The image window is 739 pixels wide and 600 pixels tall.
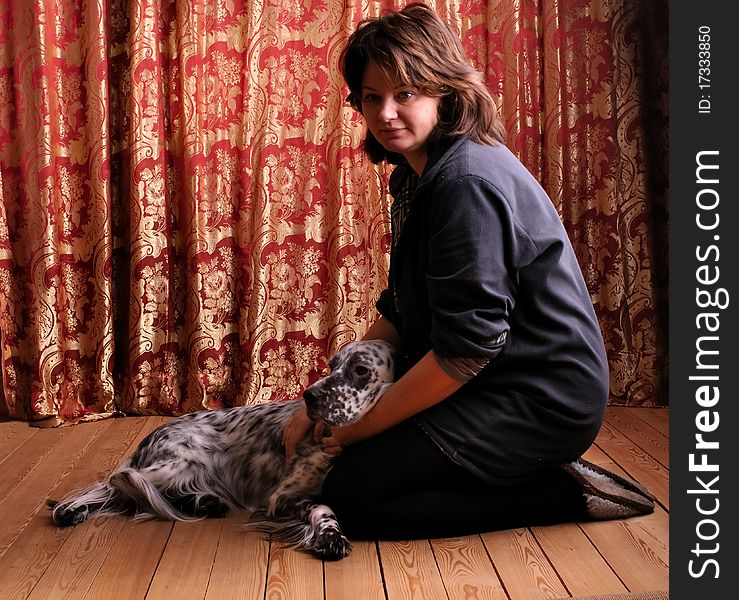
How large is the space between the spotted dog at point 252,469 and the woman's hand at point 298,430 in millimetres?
20

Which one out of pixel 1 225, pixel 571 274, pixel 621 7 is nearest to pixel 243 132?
pixel 1 225

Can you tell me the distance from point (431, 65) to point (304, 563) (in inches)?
46.6

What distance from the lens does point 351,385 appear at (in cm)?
225

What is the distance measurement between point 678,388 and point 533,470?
67 centimetres

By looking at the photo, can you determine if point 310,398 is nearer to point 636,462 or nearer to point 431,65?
point 431,65

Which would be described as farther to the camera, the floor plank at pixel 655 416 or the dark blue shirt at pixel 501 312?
the floor plank at pixel 655 416

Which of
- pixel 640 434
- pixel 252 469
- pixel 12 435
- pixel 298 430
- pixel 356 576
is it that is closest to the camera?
pixel 356 576

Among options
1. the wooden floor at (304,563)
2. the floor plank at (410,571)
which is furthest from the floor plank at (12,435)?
the floor plank at (410,571)

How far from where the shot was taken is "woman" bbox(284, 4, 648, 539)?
7.00 ft

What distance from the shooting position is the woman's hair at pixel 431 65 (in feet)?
7.22

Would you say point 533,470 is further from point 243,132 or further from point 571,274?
point 243,132

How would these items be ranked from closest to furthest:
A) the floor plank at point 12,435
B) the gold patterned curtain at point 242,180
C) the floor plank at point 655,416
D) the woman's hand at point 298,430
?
the woman's hand at point 298,430, the floor plank at point 12,435, the floor plank at point 655,416, the gold patterned curtain at point 242,180

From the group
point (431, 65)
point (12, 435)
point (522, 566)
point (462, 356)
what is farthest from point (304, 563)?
point (12, 435)

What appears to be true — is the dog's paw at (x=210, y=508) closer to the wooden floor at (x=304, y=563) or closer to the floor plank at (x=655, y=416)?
the wooden floor at (x=304, y=563)
